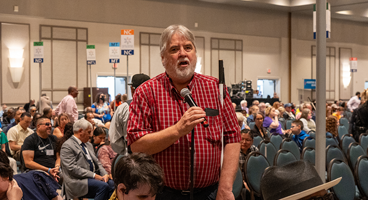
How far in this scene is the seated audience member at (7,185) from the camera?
2.49 meters

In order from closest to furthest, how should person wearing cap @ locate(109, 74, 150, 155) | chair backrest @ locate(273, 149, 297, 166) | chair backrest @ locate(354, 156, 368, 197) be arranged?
person wearing cap @ locate(109, 74, 150, 155) → chair backrest @ locate(354, 156, 368, 197) → chair backrest @ locate(273, 149, 297, 166)

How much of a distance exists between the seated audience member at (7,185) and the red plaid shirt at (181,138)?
1.23 m

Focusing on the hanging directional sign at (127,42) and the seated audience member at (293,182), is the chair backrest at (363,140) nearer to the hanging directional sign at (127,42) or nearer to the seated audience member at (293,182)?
the hanging directional sign at (127,42)

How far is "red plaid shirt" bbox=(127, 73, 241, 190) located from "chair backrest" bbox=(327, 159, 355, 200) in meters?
2.90

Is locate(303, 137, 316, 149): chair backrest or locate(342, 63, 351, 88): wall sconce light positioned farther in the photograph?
locate(342, 63, 351, 88): wall sconce light

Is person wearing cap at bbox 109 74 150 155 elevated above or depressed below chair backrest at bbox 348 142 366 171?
above

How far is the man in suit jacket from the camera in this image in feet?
15.0

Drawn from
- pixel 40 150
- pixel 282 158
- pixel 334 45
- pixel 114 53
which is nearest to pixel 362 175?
pixel 282 158

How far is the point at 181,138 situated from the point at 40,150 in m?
4.01

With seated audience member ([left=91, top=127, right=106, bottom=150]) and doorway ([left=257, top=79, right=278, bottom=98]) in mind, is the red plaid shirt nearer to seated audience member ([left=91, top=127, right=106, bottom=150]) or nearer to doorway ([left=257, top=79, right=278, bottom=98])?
seated audience member ([left=91, top=127, right=106, bottom=150])

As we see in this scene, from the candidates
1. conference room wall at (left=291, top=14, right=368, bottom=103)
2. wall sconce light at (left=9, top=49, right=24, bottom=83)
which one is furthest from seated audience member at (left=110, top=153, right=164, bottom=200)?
conference room wall at (left=291, top=14, right=368, bottom=103)

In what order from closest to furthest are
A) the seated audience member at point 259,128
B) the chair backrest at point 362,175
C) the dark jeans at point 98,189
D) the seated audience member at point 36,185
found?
the seated audience member at point 36,185 < the chair backrest at point 362,175 < the dark jeans at point 98,189 < the seated audience member at point 259,128

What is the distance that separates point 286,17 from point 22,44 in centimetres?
1513

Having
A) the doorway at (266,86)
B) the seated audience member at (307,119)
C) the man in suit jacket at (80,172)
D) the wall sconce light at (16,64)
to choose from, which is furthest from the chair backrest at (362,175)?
the doorway at (266,86)
